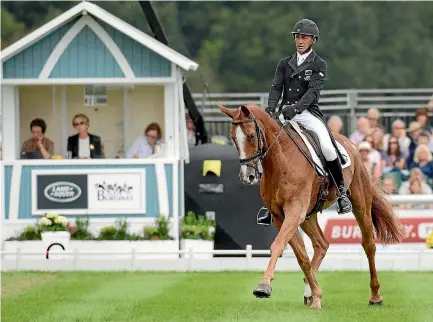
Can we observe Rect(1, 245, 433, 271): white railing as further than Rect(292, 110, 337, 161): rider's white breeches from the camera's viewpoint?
Yes

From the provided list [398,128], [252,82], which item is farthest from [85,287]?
[252,82]

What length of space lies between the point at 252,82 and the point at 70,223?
32.5 feet

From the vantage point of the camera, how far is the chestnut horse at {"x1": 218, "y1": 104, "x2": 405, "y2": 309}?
1616 cm

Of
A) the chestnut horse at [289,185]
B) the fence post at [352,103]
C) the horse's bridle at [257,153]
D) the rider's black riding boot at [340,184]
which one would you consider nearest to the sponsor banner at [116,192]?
the fence post at [352,103]

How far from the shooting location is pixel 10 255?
82.2 ft

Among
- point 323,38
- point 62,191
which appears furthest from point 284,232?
point 323,38

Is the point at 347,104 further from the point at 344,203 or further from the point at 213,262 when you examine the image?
the point at 344,203

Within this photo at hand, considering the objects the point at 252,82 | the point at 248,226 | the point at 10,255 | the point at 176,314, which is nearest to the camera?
the point at 176,314

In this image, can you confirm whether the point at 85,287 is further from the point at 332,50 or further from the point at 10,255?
the point at 332,50

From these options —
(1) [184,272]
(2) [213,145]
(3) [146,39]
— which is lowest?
(1) [184,272]

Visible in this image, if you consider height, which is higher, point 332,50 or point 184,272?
point 332,50

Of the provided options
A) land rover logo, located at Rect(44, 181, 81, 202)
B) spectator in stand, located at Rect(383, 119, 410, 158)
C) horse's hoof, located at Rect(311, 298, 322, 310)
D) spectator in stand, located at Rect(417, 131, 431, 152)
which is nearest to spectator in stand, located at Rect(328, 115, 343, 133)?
spectator in stand, located at Rect(383, 119, 410, 158)

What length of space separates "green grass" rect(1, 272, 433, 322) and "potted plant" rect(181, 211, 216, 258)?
10.5 ft

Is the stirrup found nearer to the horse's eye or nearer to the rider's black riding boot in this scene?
the rider's black riding boot
